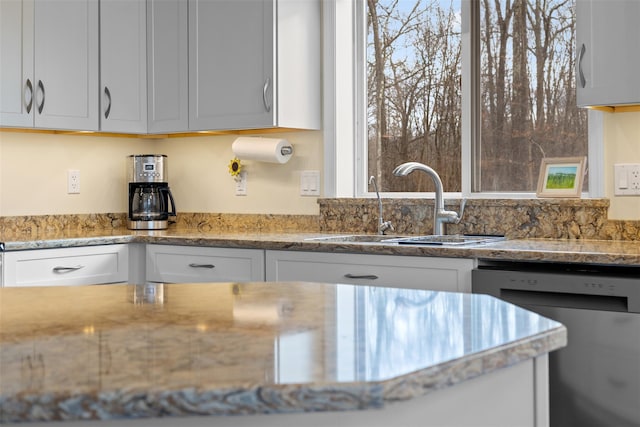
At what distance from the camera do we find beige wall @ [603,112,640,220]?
307 centimetres

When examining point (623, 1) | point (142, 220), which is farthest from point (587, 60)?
point (142, 220)

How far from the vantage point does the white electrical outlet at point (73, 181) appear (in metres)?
4.10

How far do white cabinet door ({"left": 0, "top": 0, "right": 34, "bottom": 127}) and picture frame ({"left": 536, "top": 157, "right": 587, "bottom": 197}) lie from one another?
217 cm

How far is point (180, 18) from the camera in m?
3.89

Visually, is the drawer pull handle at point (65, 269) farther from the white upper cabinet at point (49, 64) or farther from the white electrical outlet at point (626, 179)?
the white electrical outlet at point (626, 179)

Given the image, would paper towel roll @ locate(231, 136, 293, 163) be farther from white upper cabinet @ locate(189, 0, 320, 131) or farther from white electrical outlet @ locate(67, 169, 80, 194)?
white electrical outlet @ locate(67, 169, 80, 194)

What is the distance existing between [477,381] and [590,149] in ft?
7.46

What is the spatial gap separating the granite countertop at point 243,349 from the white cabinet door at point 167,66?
2.41 metres

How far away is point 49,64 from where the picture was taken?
365 centimetres

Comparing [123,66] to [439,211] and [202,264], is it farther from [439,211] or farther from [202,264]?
[439,211]

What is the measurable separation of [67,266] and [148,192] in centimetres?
80

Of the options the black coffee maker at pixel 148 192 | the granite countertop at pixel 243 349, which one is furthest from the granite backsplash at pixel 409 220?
the granite countertop at pixel 243 349

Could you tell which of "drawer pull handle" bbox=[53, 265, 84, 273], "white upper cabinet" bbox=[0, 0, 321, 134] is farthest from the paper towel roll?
"drawer pull handle" bbox=[53, 265, 84, 273]

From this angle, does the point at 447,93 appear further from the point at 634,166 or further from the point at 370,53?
the point at 634,166
